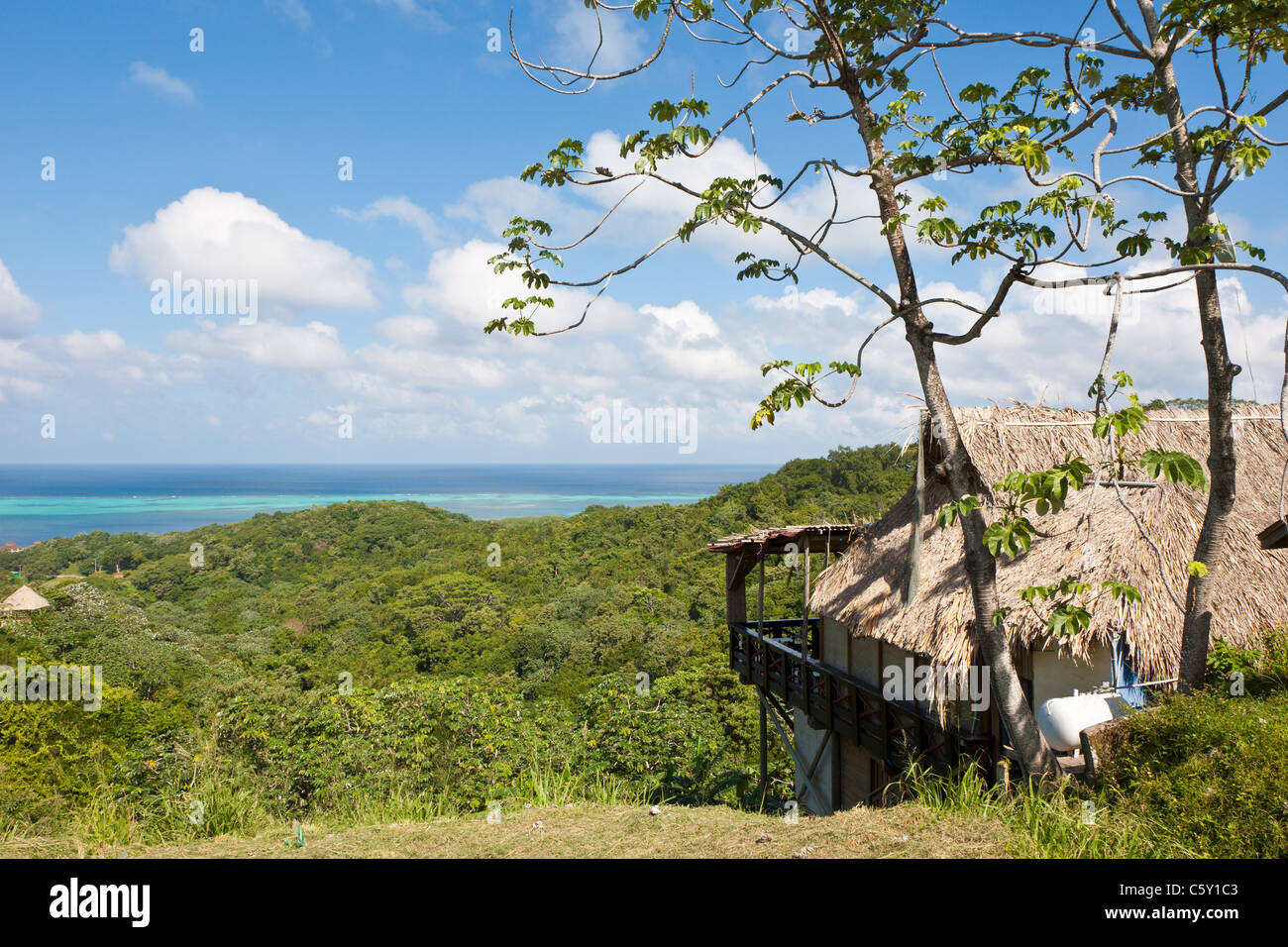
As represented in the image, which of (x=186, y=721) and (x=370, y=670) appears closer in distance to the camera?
(x=186, y=721)

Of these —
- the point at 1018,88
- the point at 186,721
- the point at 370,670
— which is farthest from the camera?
the point at 370,670

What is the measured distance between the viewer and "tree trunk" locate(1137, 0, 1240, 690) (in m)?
4.71

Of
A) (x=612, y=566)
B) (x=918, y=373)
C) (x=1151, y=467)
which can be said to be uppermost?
(x=918, y=373)

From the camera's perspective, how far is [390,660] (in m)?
34.9

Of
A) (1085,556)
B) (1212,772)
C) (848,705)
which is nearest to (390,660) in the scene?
(848,705)

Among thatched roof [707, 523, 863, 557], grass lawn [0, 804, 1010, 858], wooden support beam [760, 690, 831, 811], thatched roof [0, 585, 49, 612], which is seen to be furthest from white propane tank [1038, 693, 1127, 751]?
thatched roof [0, 585, 49, 612]

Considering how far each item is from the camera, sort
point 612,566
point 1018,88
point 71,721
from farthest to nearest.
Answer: point 612,566 < point 71,721 < point 1018,88

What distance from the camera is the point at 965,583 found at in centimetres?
711

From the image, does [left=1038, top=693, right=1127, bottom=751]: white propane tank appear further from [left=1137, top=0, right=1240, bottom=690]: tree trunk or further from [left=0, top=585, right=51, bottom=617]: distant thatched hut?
[left=0, top=585, right=51, bottom=617]: distant thatched hut

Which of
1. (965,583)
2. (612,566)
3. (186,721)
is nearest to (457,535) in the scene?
(612,566)
